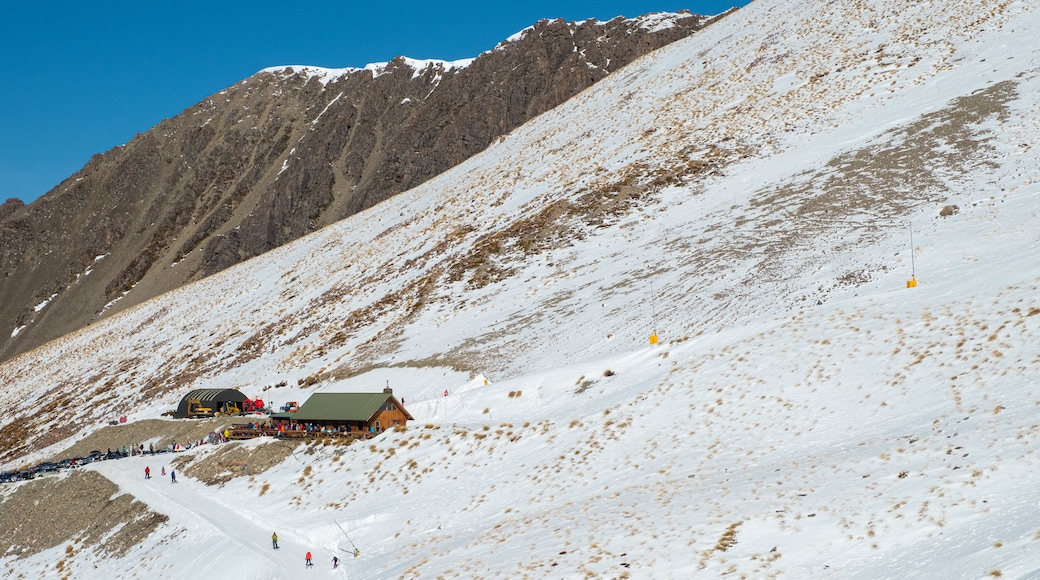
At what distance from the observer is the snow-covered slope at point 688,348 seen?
48.3 ft

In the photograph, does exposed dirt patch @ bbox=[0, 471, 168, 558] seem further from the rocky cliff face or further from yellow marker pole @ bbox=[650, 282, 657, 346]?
the rocky cliff face

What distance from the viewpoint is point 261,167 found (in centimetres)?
16662

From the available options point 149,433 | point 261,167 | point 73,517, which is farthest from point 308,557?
point 261,167

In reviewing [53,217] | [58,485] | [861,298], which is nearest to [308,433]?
[58,485]

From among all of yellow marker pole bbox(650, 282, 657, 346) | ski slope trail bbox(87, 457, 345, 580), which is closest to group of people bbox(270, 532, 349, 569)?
ski slope trail bbox(87, 457, 345, 580)

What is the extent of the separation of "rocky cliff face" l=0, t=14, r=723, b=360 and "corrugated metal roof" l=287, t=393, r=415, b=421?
334 ft

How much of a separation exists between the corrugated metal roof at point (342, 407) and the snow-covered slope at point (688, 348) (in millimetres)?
2251

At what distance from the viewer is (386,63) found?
18525cm

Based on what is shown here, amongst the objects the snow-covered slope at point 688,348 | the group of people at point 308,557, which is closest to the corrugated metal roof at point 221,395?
the snow-covered slope at point 688,348

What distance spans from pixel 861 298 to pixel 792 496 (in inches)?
465

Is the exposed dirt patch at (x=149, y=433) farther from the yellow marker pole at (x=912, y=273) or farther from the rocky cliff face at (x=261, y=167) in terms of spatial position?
the rocky cliff face at (x=261, y=167)

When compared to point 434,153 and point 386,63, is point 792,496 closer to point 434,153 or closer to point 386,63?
point 434,153

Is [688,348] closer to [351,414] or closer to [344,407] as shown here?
[351,414]

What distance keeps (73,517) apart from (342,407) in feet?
42.1
